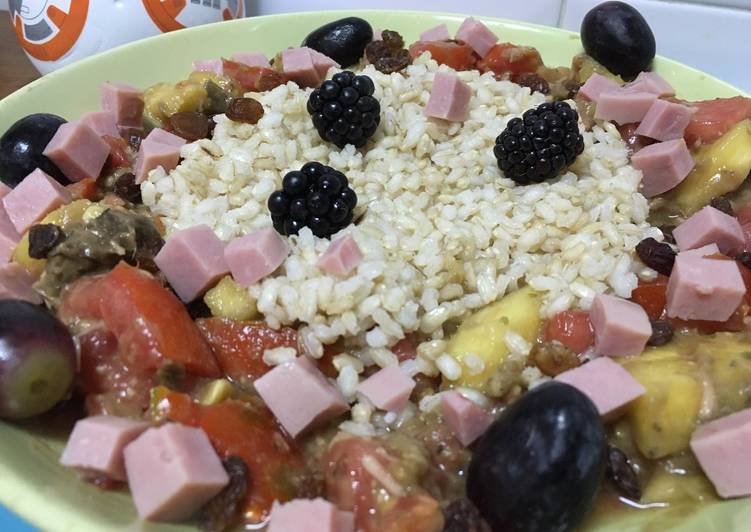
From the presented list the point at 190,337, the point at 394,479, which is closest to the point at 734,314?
the point at 394,479

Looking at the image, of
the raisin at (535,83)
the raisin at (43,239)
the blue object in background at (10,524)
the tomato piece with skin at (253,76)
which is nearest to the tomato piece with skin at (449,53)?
the raisin at (535,83)

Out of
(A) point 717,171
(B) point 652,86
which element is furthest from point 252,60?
(A) point 717,171

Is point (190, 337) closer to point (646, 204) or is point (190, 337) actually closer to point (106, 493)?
point (106, 493)

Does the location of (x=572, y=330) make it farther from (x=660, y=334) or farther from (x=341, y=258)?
(x=341, y=258)

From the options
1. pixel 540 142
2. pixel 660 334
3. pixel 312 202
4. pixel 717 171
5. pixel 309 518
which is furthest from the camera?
pixel 717 171

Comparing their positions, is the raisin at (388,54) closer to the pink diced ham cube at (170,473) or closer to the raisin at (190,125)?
the raisin at (190,125)
